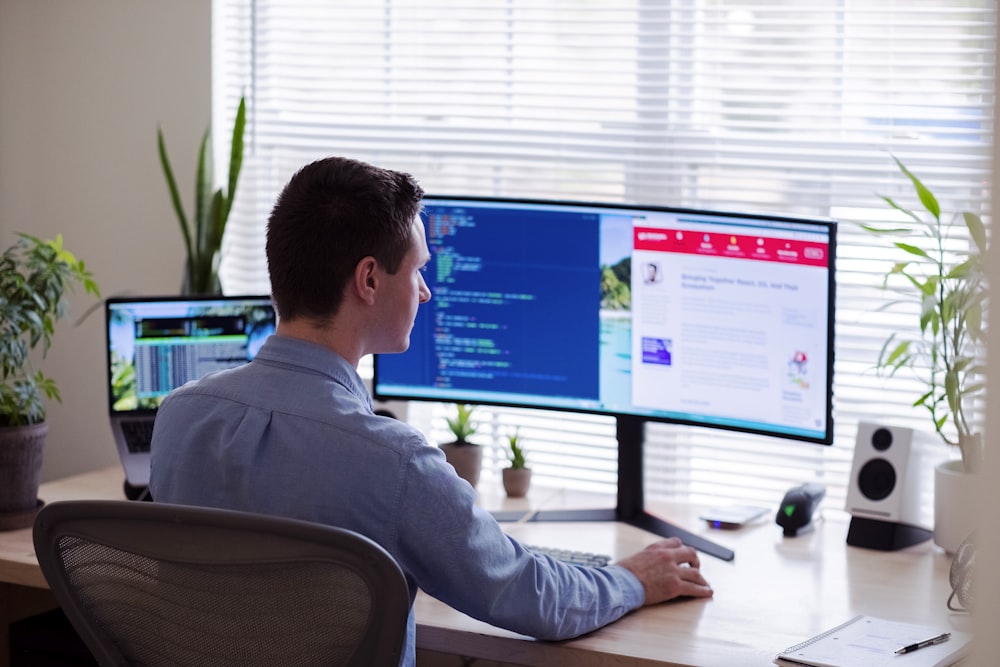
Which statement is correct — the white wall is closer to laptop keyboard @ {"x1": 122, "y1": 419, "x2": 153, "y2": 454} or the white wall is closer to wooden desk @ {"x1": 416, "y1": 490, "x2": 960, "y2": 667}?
laptop keyboard @ {"x1": 122, "y1": 419, "x2": 153, "y2": 454}

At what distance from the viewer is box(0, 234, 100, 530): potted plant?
2154 mm

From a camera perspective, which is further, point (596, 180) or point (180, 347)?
point (596, 180)

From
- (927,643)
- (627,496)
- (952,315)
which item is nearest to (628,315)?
(627,496)

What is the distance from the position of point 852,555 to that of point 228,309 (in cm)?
124

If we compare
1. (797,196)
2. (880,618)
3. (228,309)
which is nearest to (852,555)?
(880,618)

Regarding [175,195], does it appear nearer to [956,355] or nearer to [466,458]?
[466,458]

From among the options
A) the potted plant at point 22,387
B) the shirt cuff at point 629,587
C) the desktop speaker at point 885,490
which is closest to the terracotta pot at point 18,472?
the potted plant at point 22,387

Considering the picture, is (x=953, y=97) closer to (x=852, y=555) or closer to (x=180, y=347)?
(x=852, y=555)

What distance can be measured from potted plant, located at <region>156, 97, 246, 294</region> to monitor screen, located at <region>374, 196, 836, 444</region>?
624 mm

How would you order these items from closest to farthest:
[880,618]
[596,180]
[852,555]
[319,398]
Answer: [319,398] < [880,618] < [852,555] < [596,180]

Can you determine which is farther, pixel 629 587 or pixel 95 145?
pixel 95 145

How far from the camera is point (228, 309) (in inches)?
92.7

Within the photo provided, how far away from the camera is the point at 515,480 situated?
2.41m

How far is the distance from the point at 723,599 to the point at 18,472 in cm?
124
